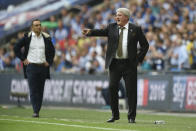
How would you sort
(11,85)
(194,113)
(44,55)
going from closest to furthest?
(44,55)
(194,113)
(11,85)

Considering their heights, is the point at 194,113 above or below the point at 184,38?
below

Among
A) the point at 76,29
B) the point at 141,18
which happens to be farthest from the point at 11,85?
the point at 141,18

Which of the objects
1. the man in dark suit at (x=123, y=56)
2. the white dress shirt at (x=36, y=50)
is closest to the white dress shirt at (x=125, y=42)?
the man in dark suit at (x=123, y=56)

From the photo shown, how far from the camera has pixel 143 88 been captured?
74.4 feet

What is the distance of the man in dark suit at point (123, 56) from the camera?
1387cm

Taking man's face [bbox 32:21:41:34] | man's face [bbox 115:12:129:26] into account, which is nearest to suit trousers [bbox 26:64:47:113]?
man's face [bbox 32:21:41:34]

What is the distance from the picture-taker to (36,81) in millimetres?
16359

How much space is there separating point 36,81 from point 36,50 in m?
0.77

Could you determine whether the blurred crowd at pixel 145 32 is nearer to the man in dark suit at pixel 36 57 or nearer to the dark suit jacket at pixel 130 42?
the man in dark suit at pixel 36 57

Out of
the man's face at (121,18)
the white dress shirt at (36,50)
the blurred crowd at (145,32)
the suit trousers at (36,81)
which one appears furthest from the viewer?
the blurred crowd at (145,32)

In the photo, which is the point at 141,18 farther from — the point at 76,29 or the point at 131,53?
the point at 131,53

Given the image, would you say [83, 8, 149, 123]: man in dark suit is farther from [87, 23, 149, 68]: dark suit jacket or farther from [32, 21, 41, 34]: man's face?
[32, 21, 41, 34]: man's face

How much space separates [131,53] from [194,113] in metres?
7.30

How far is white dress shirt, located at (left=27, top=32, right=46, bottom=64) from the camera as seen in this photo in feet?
53.9
